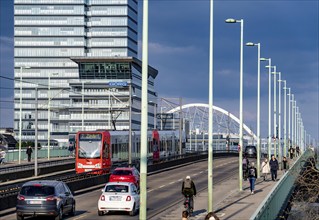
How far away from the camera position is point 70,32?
17475 centimetres

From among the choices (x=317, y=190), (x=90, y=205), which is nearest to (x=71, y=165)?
(x=90, y=205)

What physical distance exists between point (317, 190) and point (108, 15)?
156 meters

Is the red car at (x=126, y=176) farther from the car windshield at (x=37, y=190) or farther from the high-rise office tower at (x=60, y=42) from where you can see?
the high-rise office tower at (x=60, y=42)

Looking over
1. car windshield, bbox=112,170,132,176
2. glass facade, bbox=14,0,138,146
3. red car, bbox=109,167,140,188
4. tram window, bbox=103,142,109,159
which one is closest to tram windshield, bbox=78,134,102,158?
tram window, bbox=103,142,109,159

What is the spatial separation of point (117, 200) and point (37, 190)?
4174 millimetres

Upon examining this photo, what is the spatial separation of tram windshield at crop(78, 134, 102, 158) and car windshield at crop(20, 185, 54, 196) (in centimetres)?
2959

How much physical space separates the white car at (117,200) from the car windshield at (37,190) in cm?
324

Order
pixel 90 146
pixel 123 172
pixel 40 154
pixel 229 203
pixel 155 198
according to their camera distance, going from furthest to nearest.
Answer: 1. pixel 40 154
2. pixel 90 146
3. pixel 123 172
4. pixel 155 198
5. pixel 229 203

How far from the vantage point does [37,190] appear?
2855 centimetres

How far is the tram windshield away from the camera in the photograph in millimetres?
58406

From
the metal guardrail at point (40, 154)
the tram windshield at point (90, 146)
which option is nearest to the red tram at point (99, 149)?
the tram windshield at point (90, 146)

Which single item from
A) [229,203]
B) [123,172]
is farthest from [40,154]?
[229,203]

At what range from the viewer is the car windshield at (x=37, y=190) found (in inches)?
1121

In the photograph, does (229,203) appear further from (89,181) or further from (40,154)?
(40,154)
